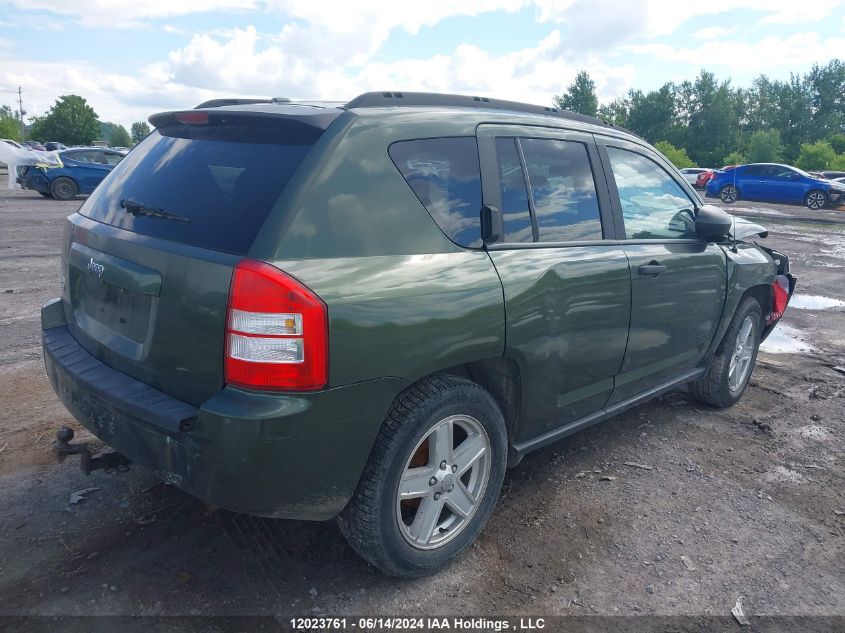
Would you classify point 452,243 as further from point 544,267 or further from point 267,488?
point 267,488

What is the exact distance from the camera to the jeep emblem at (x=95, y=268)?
271cm

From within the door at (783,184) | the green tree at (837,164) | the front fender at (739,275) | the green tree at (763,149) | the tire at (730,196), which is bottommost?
the front fender at (739,275)

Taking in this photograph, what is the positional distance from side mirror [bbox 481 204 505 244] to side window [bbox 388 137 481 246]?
0.02 meters

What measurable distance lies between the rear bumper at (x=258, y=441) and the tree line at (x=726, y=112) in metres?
62.0

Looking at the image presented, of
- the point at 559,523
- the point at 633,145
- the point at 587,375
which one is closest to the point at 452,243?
the point at 587,375

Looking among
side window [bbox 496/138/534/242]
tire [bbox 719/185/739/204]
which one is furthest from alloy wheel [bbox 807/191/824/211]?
side window [bbox 496/138/534/242]

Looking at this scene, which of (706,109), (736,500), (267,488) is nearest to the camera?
(267,488)

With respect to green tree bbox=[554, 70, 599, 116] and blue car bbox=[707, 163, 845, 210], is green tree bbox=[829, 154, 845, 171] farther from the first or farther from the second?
green tree bbox=[554, 70, 599, 116]

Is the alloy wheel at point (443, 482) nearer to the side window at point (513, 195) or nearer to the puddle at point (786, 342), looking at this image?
the side window at point (513, 195)

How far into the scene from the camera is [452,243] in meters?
2.73

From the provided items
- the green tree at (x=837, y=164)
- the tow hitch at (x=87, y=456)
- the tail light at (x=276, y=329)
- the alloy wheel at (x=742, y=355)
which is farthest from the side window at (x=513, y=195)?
the green tree at (x=837, y=164)

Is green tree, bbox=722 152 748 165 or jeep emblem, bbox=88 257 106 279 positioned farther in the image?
green tree, bbox=722 152 748 165

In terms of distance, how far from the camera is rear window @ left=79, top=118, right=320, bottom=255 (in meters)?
2.42

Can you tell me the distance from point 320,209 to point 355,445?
0.84 m
